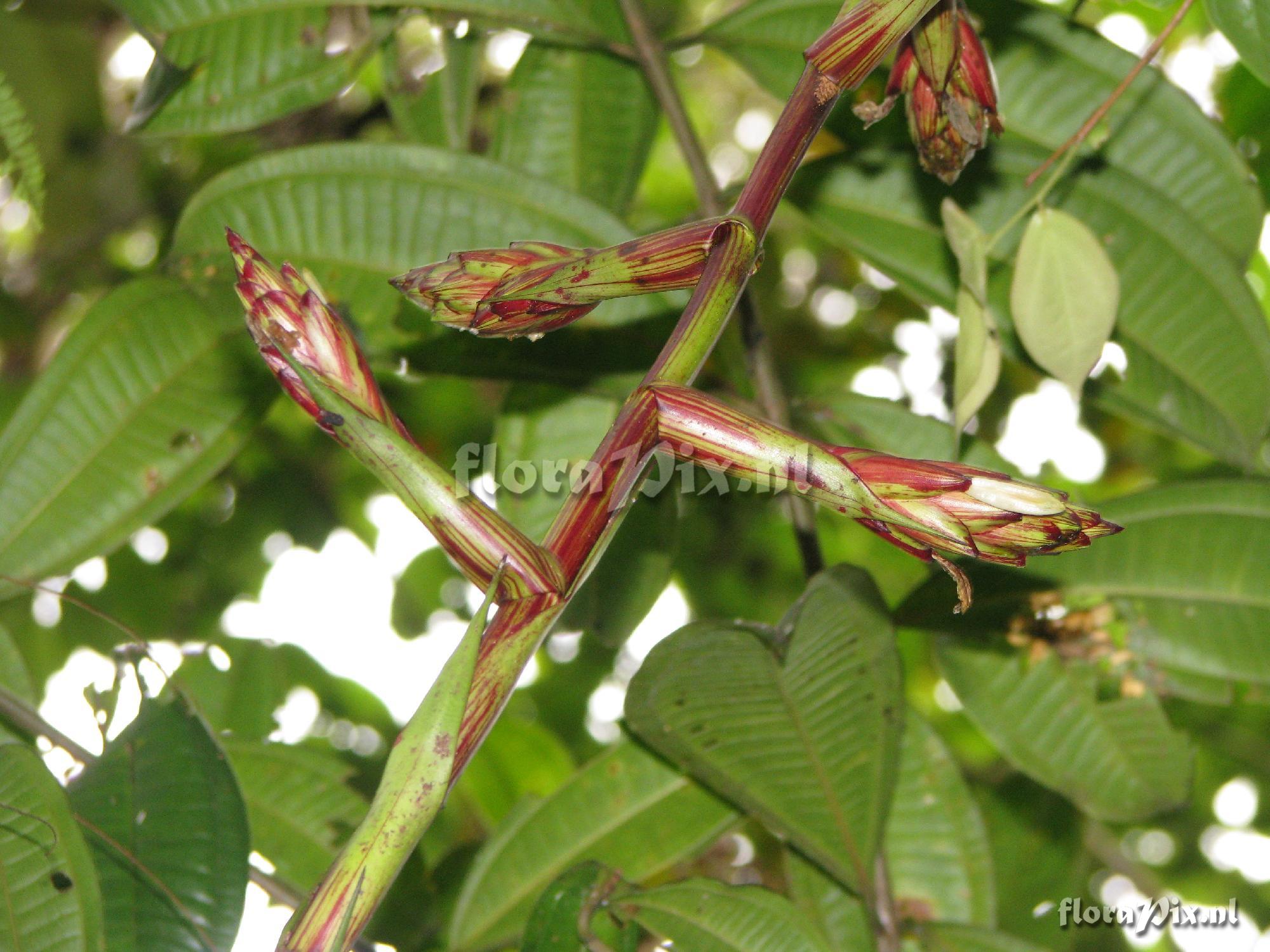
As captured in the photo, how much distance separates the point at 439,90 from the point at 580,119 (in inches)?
6.9

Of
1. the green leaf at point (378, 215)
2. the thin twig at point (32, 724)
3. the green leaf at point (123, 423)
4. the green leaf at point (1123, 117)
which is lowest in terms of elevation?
the thin twig at point (32, 724)

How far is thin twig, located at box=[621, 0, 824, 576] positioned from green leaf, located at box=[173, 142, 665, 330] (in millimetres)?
78

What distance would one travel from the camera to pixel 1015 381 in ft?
6.01

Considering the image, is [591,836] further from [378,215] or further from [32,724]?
[378,215]

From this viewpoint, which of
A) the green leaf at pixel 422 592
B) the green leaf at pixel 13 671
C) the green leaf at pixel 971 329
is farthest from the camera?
the green leaf at pixel 422 592

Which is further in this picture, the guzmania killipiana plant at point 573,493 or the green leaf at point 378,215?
the green leaf at point 378,215

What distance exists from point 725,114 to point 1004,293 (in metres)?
2.30

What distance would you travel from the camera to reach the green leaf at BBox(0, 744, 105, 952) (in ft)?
1.94

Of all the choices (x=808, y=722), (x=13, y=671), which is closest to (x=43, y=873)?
(x=13, y=671)

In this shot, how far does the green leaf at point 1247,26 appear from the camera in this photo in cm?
71

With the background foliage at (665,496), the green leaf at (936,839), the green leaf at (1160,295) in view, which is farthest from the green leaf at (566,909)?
the green leaf at (1160,295)

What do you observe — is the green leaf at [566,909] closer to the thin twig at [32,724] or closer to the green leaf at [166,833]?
the green leaf at [166,833]

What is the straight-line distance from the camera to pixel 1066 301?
0.74 meters

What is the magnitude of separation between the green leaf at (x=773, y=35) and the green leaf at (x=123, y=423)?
480mm
